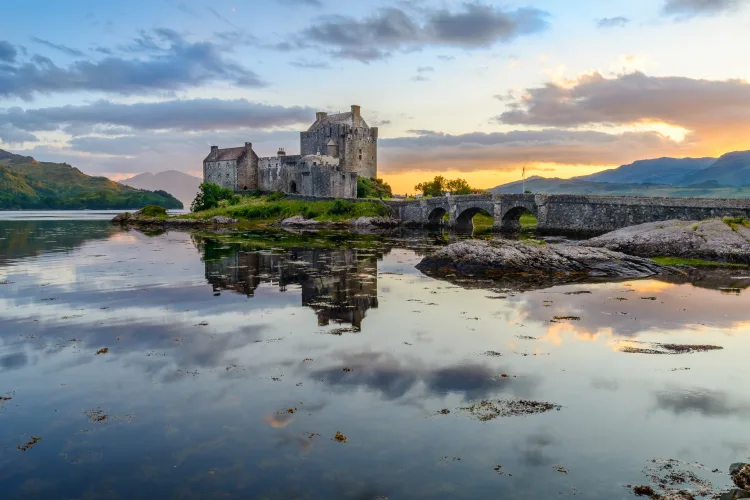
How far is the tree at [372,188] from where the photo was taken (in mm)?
92688

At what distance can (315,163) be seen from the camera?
90625 mm

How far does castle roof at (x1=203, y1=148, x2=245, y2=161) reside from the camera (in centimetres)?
10094

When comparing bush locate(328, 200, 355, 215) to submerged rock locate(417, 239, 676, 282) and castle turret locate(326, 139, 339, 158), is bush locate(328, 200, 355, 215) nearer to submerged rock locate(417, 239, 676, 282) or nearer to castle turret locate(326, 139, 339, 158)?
castle turret locate(326, 139, 339, 158)

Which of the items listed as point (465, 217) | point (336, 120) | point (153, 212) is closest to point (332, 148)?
point (336, 120)

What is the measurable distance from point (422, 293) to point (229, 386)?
46.1ft

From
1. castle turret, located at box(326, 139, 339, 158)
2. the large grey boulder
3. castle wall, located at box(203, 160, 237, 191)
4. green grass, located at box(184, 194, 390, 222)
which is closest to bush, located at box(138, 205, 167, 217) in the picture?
green grass, located at box(184, 194, 390, 222)

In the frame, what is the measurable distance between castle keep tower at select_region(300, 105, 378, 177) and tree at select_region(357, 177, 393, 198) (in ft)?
6.67

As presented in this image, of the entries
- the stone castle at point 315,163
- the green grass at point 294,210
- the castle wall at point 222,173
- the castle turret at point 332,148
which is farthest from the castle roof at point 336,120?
the castle wall at point 222,173

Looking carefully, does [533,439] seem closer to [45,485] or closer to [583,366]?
[583,366]

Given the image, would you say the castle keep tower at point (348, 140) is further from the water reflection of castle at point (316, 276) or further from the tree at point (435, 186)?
the water reflection of castle at point (316, 276)

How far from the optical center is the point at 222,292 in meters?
25.3

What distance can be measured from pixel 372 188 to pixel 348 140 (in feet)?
30.5

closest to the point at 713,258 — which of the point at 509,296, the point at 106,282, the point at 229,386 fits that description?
the point at 509,296

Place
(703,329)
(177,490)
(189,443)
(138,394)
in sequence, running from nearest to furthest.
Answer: (177,490) → (189,443) → (138,394) → (703,329)
